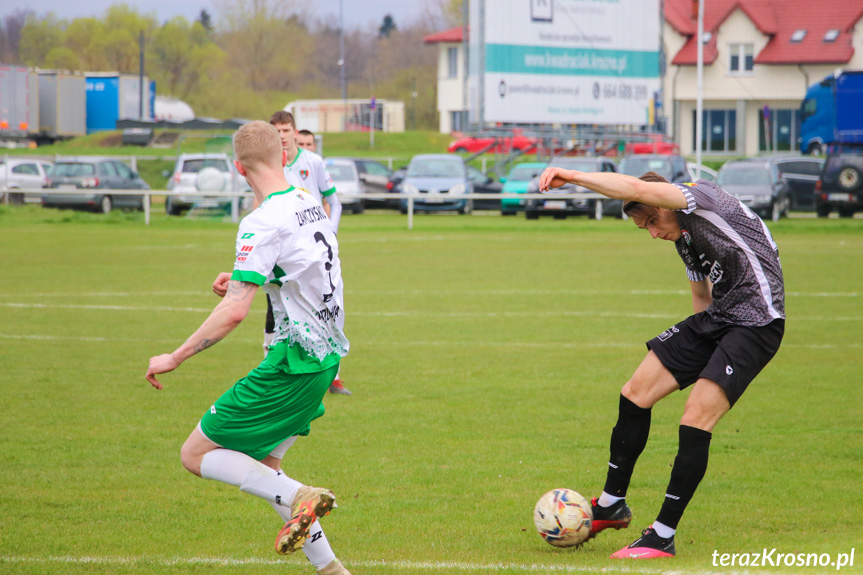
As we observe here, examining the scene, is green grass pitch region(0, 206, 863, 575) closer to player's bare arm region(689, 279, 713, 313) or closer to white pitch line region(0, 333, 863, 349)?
white pitch line region(0, 333, 863, 349)

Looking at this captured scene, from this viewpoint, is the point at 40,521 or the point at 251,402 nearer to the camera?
the point at 251,402

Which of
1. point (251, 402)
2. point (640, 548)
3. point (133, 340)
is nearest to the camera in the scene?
point (251, 402)

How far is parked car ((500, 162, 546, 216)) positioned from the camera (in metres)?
32.1

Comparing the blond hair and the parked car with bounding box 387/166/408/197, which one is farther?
the parked car with bounding box 387/166/408/197

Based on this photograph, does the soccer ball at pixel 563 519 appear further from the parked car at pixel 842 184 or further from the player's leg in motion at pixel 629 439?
the parked car at pixel 842 184

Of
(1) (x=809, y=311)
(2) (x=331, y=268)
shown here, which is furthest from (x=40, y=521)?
(1) (x=809, y=311)

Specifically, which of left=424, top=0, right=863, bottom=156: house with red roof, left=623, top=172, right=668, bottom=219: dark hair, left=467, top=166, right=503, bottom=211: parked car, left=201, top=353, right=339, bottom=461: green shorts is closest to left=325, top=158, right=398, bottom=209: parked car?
left=467, top=166, right=503, bottom=211: parked car

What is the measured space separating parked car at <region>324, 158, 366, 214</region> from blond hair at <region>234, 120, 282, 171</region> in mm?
27996

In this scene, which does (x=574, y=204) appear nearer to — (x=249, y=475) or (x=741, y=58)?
(x=249, y=475)

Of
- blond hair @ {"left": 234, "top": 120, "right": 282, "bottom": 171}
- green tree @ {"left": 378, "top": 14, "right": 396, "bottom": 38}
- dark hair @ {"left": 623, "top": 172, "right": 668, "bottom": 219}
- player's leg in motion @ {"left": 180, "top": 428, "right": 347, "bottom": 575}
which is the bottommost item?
player's leg in motion @ {"left": 180, "top": 428, "right": 347, "bottom": 575}

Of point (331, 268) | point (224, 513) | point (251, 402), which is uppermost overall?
point (331, 268)

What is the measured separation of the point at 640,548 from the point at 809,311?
9.23 m

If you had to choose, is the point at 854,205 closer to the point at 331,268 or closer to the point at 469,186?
the point at 469,186

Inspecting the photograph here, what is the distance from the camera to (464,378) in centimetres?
918
